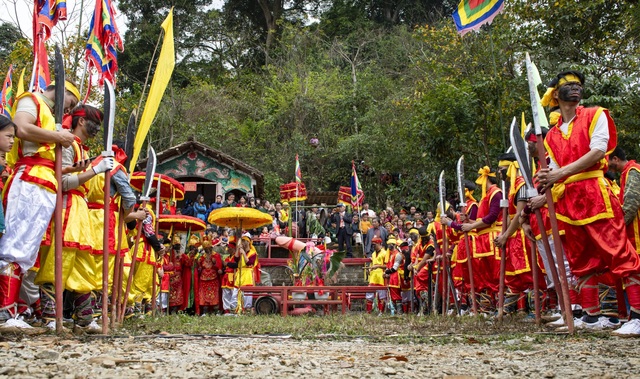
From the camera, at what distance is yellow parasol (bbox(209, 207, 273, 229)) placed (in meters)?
14.9

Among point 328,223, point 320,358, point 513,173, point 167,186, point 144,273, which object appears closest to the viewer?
point 320,358

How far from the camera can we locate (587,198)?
550 cm

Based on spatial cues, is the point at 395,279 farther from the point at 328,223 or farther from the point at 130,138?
the point at 130,138

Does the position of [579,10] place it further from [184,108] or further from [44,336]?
[184,108]

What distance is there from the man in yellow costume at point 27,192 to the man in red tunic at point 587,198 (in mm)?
3878

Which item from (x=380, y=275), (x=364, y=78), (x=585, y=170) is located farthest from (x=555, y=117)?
(x=364, y=78)

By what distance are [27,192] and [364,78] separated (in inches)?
1170

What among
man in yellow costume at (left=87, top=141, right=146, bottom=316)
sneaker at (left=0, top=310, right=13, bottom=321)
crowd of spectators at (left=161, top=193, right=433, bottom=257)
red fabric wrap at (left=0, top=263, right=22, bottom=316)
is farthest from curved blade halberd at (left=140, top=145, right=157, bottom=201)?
crowd of spectators at (left=161, top=193, right=433, bottom=257)

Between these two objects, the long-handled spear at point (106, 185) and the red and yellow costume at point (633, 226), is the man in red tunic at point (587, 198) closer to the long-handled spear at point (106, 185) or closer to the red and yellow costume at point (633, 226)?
the red and yellow costume at point (633, 226)

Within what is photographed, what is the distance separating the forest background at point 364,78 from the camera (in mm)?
17453

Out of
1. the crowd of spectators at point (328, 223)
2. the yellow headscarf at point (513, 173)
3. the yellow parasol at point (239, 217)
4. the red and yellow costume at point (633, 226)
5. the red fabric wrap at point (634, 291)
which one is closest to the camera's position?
the red fabric wrap at point (634, 291)

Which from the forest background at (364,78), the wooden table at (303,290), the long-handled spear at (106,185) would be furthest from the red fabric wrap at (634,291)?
the wooden table at (303,290)

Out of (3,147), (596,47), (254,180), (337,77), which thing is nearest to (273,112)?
(337,77)

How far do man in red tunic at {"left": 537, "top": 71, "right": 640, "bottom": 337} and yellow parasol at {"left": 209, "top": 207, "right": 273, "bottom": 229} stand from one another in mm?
9690
